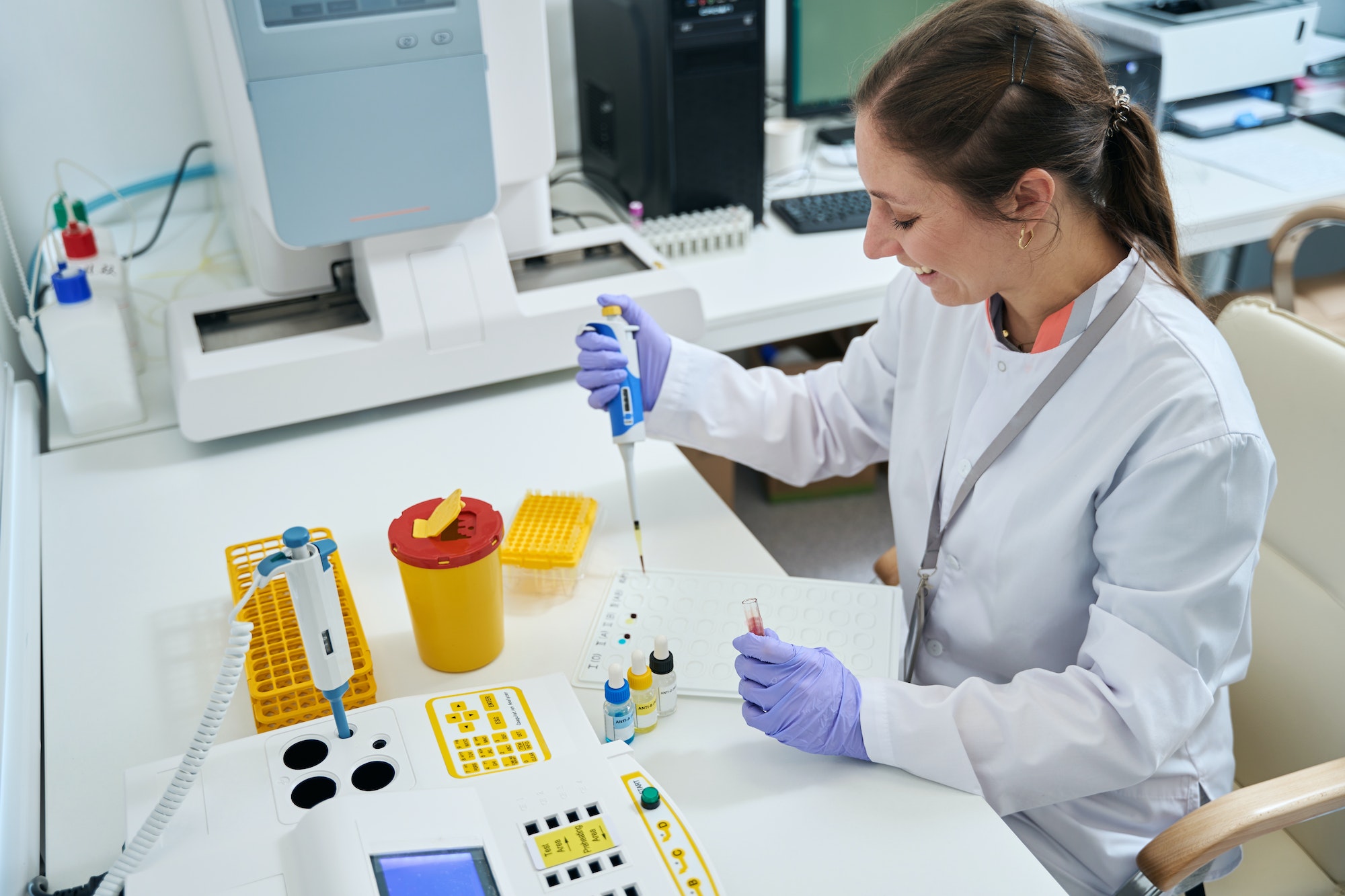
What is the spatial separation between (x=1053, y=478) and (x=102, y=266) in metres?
1.28

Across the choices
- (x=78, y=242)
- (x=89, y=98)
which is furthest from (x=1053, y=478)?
(x=89, y=98)

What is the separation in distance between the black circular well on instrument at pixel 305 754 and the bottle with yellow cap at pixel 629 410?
1.36 ft

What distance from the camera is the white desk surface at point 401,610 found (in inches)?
32.5

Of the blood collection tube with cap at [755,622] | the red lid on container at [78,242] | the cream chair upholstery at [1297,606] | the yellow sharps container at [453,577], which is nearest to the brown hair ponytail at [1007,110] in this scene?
the cream chair upholstery at [1297,606]

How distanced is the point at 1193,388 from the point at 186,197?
1777mm

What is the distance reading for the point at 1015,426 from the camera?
1015 mm

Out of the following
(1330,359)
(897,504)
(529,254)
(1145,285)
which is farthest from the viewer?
(529,254)

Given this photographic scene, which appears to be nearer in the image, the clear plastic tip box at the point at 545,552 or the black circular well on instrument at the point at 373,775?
the black circular well on instrument at the point at 373,775

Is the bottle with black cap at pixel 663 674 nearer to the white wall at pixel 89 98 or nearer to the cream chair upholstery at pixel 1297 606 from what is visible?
the cream chair upholstery at pixel 1297 606

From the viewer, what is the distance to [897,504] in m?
1.21

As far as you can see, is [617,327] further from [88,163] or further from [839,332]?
[839,332]

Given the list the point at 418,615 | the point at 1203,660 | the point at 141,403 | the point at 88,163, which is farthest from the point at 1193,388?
the point at 88,163

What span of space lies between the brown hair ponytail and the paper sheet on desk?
4.10 ft

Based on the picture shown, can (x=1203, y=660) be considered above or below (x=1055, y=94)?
below
